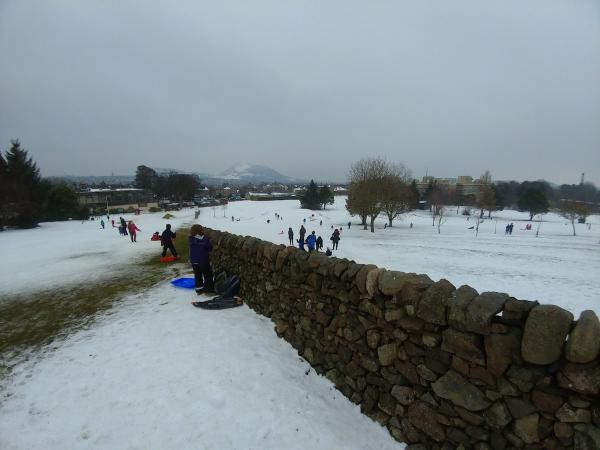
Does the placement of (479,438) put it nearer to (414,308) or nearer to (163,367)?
(414,308)

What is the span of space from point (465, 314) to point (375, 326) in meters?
1.35

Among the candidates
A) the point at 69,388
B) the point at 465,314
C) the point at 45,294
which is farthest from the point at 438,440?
the point at 45,294

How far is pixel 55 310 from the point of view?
7648 mm

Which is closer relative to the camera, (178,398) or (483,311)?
(483,311)

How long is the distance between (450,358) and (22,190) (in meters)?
52.2

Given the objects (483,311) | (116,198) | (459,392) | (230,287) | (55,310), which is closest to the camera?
(483,311)

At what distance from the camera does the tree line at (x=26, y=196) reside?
36794mm

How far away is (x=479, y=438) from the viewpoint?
3031 millimetres

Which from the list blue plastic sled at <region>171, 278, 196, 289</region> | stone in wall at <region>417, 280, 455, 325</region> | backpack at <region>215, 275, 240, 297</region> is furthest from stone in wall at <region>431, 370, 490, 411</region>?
blue plastic sled at <region>171, 278, 196, 289</region>

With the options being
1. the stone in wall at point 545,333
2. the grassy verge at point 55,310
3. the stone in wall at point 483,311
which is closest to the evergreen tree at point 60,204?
the grassy verge at point 55,310

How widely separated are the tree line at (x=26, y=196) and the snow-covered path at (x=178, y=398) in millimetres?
44708

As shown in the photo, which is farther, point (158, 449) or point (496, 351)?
point (158, 449)

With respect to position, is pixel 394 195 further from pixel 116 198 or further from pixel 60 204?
pixel 116 198

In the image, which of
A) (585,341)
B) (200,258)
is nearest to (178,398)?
(200,258)
